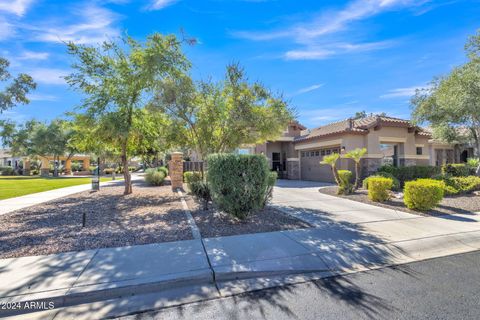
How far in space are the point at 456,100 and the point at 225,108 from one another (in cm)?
1083

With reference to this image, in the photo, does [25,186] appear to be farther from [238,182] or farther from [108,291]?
[108,291]

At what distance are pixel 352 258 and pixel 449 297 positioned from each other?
4.97 ft

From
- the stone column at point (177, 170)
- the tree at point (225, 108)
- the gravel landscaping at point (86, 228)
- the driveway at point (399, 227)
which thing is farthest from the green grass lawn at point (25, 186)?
the driveway at point (399, 227)

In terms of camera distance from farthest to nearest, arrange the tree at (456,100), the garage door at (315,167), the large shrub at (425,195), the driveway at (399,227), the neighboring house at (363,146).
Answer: the garage door at (315,167) → the neighboring house at (363,146) → the tree at (456,100) → the large shrub at (425,195) → the driveway at (399,227)

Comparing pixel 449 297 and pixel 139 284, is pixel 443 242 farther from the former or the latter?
pixel 139 284

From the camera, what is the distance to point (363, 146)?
56.7 ft

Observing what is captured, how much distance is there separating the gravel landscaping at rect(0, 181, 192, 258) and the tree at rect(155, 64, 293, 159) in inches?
142

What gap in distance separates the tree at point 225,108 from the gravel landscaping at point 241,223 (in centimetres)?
357

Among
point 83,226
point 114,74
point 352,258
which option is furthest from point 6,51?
point 352,258

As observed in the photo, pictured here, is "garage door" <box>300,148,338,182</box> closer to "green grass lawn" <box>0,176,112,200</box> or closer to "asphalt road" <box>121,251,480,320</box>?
"asphalt road" <box>121,251,480,320</box>

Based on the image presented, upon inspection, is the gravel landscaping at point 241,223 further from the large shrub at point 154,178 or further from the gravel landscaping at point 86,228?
the large shrub at point 154,178

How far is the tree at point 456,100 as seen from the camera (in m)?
11.0

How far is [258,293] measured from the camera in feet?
11.8

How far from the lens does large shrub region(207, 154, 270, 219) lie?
6.38 m
